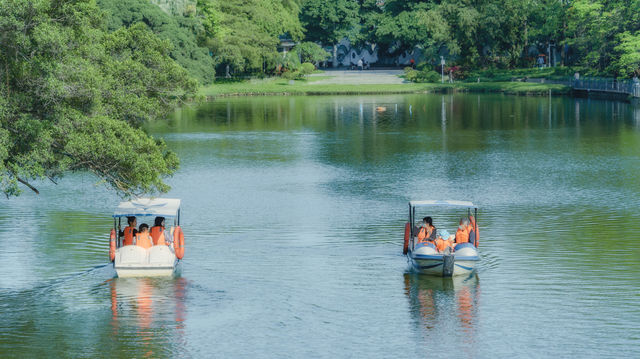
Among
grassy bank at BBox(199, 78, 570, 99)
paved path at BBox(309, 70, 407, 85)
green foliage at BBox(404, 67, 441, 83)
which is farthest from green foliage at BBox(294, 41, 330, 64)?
green foliage at BBox(404, 67, 441, 83)

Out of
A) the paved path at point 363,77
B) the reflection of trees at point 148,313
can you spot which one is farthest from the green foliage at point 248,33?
the reflection of trees at point 148,313

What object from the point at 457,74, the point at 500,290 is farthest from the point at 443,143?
the point at 457,74

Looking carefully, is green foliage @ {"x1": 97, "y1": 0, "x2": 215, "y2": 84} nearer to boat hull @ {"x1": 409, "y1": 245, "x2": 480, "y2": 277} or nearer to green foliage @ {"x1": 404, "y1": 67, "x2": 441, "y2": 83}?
green foliage @ {"x1": 404, "y1": 67, "x2": 441, "y2": 83}

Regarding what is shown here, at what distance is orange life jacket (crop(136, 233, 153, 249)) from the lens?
1063 inches

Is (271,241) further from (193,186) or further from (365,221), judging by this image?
(193,186)

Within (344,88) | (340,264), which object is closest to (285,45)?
(344,88)

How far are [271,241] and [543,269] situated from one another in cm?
1027

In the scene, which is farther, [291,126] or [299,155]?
[291,126]

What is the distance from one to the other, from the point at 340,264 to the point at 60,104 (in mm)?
10653

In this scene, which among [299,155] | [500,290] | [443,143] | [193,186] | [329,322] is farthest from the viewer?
[443,143]

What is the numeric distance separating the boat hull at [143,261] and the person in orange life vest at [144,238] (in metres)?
0.23

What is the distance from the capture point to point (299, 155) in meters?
58.2

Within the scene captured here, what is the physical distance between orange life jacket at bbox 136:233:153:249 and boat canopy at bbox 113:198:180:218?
114 centimetres

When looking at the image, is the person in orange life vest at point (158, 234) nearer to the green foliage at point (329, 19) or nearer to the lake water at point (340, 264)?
the lake water at point (340, 264)
